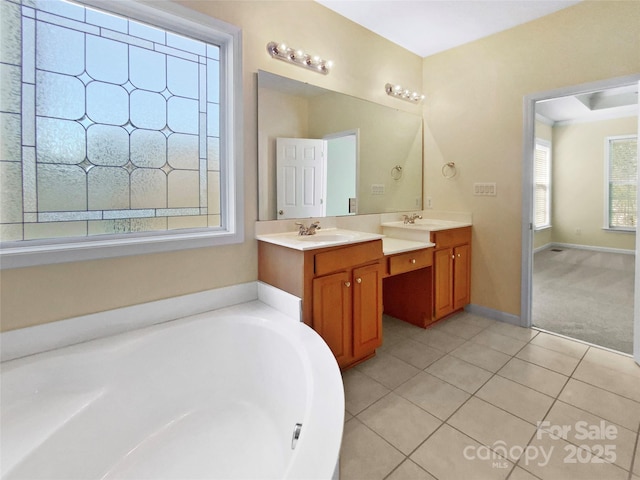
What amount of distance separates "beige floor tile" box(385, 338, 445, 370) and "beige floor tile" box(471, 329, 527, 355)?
1.44 feet

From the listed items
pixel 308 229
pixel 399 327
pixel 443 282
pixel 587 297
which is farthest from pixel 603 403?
pixel 587 297

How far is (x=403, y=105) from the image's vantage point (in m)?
3.29

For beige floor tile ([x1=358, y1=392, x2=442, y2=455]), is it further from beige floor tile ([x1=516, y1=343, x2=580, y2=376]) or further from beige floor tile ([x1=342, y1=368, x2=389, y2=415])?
beige floor tile ([x1=516, y1=343, x2=580, y2=376])

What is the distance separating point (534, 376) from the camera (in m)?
2.13

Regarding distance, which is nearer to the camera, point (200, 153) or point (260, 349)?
point (260, 349)

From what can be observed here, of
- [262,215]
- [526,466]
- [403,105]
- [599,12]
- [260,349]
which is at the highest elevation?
[599,12]

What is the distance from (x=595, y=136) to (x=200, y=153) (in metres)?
6.72

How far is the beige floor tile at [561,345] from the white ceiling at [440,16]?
2.62 meters

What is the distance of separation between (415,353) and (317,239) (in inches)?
45.5

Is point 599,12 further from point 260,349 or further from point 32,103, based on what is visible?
point 32,103

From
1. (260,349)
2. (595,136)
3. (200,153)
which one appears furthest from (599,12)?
(595,136)

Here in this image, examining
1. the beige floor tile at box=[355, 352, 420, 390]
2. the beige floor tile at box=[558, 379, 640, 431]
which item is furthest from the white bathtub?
the beige floor tile at box=[558, 379, 640, 431]

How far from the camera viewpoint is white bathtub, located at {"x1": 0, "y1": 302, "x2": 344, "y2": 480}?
1188mm

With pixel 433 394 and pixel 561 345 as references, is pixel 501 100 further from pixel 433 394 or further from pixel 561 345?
pixel 433 394
